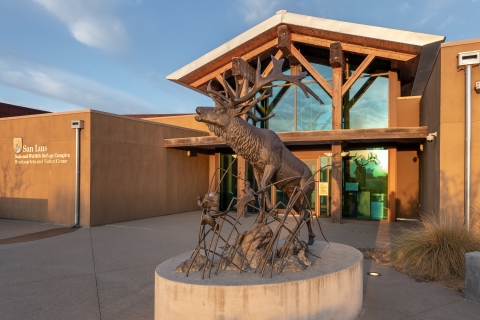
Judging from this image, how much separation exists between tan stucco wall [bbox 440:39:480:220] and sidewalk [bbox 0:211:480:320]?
1.82 m

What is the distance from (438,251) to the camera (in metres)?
5.62

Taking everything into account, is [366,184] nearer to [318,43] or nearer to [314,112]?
[314,112]

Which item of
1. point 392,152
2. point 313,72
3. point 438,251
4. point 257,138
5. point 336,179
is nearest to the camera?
point 257,138

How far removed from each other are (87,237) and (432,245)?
311 inches

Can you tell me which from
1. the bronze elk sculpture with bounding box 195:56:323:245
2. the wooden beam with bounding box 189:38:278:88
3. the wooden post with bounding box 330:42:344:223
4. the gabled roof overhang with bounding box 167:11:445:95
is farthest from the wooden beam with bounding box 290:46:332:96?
the bronze elk sculpture with bounding box 195:56:323:245

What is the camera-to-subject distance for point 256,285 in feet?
10.6

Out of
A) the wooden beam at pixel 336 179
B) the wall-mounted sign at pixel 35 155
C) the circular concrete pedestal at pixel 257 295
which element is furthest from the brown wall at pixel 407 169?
the wall-mounted sign at pixel 35 155

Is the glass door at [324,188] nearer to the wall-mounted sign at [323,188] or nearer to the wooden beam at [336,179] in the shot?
the wall-mounted sign at [323,188]

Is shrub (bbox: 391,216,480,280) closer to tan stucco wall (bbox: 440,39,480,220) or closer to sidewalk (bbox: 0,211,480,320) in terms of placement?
sidewalk (bbox: 0,211,480,320)

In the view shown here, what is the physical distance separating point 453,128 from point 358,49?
4977 mm

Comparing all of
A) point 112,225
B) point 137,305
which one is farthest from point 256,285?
point 112,225

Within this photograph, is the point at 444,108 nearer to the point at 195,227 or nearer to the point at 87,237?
the point at 195,227

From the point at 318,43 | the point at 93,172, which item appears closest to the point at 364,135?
the point at 318,43

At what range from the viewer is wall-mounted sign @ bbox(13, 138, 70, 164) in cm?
1150
